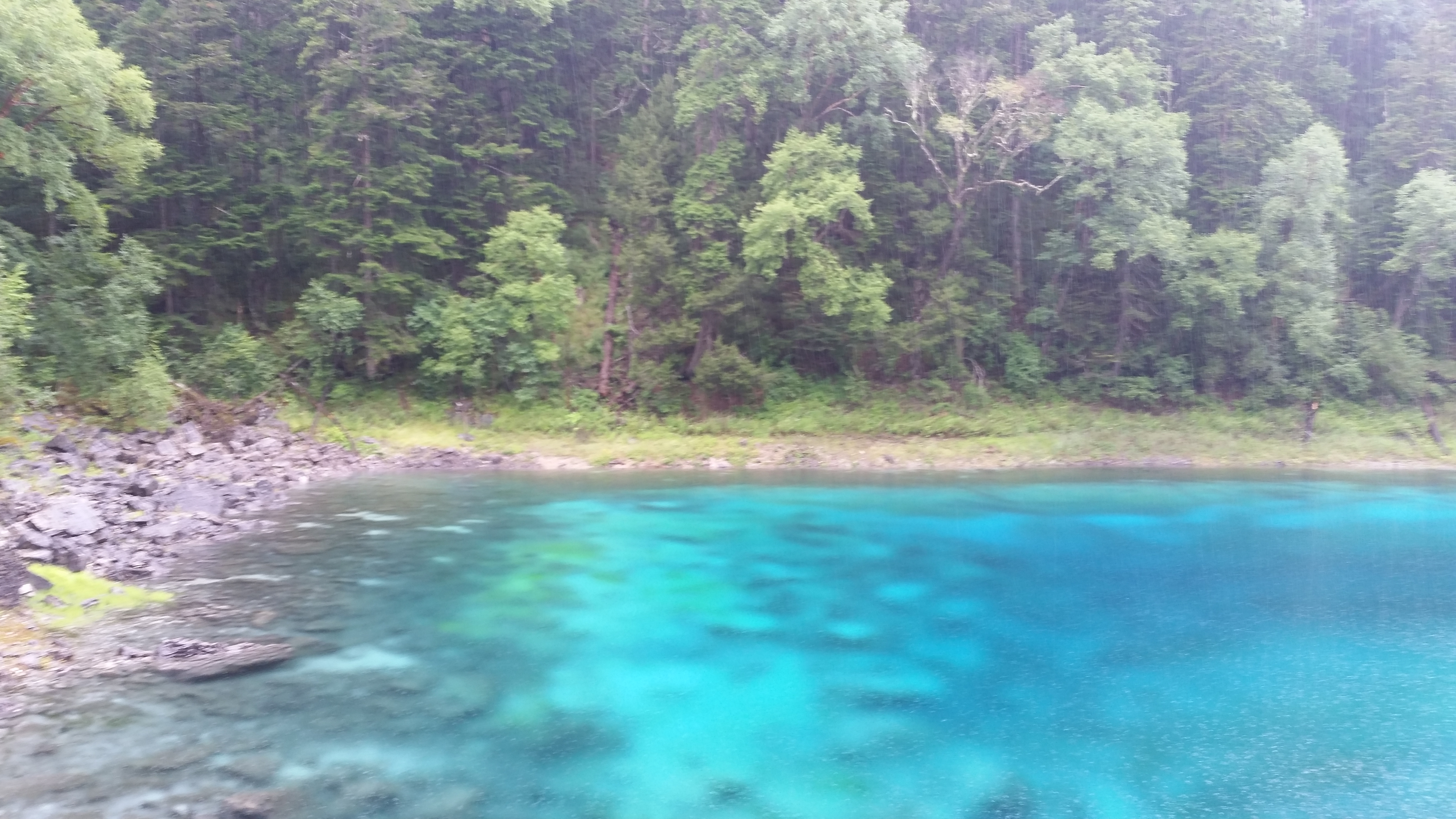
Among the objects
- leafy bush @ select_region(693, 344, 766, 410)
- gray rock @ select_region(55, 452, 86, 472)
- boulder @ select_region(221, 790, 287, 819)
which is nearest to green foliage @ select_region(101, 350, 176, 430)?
gray rock @ select_region(55, 452, 86, 472)

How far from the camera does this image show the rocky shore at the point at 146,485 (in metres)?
12.1

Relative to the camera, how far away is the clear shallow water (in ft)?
24.1

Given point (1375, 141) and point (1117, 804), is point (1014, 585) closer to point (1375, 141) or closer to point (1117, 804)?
point (1117, 804)

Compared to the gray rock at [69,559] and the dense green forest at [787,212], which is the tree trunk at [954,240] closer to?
the dense green forest at [787,212]

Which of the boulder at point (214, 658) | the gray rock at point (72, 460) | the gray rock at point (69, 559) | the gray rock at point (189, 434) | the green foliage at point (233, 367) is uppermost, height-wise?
the green foliage at point (233, 367)

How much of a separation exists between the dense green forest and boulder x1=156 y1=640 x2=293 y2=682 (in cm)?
1827

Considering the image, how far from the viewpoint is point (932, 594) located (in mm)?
13219

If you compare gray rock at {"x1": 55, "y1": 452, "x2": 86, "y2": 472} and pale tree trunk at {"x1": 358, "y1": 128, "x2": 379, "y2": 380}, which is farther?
pale tree trunk at {"x1": 358, "y1": 128, "x2": 379, "y2": 380}

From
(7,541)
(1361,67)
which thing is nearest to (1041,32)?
(1361,67)

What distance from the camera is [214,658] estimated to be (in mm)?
9656

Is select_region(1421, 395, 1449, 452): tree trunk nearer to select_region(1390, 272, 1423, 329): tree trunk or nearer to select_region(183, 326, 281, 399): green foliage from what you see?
select_region(1390, 272, 1423, 329): tree trunk

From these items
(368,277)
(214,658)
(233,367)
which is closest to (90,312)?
(233,367)

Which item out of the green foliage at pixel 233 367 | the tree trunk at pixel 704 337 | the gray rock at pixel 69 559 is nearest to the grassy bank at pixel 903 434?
the green foliage at pixel 233 367

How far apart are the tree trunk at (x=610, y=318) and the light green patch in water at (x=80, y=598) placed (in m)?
18.2
